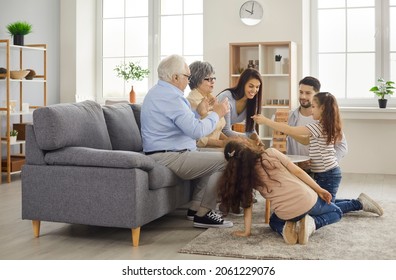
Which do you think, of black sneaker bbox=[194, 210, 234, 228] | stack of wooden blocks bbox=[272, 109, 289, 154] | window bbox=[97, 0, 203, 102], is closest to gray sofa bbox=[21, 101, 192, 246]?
black sneaker bbox=[194, 210, 234, 228]

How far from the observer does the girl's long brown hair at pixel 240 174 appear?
3.87 meters

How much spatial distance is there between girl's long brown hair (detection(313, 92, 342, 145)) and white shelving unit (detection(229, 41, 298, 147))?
116 inches

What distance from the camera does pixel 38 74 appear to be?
7902 mm

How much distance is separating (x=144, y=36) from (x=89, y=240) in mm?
4916

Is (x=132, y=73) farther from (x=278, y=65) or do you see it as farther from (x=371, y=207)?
(x=371, y=207)

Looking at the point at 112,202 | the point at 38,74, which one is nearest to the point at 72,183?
the point at 112,202

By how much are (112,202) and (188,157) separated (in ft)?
2.30

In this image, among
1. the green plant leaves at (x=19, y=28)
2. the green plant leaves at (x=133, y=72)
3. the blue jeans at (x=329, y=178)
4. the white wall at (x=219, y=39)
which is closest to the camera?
the blue jeans at (x=329, y=178)

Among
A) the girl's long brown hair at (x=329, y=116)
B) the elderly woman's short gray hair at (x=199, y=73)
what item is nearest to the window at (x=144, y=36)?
the elderly woman's short gray hair at (x=199, y=73)

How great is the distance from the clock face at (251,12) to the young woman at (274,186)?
3922mm

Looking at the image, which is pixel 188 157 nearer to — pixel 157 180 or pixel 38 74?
pixel 157 180

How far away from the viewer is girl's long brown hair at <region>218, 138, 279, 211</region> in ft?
12.7

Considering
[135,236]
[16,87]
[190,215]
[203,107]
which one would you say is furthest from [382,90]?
[135,236]

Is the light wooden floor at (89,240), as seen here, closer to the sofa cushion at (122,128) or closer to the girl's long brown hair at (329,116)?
the sofa cushion at (122,128)
